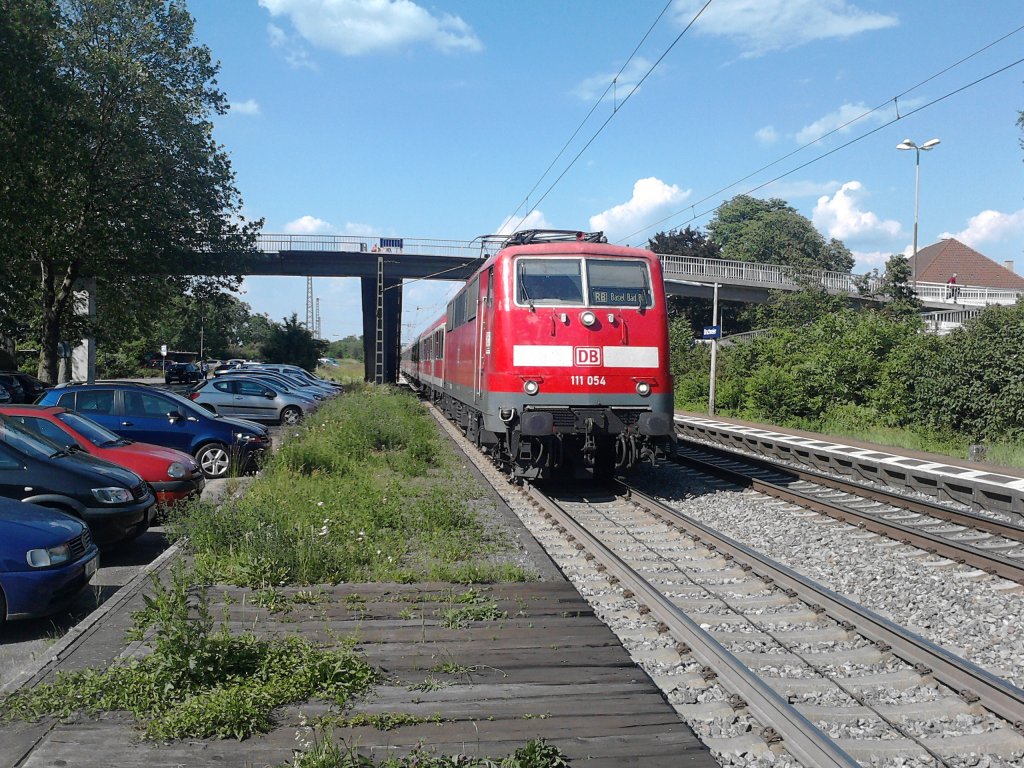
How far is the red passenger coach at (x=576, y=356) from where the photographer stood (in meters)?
11.7

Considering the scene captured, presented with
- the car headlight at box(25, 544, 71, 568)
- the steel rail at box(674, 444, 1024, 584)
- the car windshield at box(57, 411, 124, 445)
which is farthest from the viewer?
the car windshield at box(57, 411, 124, 445)

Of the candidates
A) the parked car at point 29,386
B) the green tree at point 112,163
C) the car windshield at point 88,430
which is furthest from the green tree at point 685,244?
the car windshield at point 88,430

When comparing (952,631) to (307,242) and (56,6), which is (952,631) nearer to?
(56,6)

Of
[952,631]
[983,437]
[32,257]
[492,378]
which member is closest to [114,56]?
[32,257]

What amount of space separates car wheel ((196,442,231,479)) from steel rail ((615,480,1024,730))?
Result: 8.47 m

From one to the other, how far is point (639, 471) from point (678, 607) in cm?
852

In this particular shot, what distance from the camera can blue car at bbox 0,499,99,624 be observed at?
596 cm

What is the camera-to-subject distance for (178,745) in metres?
3.88

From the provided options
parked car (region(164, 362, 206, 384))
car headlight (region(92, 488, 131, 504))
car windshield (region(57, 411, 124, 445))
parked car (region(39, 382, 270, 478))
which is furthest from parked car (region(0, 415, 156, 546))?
parked car (region(164, 362, 206, 384))

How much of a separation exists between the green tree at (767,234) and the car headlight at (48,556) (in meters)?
62.2

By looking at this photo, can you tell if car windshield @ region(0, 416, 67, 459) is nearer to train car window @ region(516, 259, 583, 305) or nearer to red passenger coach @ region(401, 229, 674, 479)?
red passenger coach @ region(401, 229, 674, 479)

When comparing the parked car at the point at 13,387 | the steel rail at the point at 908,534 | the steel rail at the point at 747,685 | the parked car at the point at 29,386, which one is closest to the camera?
the steel rail at the point at 747,685

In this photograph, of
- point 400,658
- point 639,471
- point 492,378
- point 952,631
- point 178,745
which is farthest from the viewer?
point 639,471

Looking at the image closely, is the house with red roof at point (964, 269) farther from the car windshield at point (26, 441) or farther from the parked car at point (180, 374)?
the car windshield at point (26, 441)
